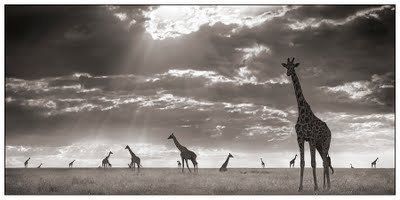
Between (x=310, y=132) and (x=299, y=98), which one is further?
(x=299, y=98)

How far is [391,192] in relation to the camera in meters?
15.6

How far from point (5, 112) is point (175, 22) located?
670cm

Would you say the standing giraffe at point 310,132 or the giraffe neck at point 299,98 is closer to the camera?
the standing giraffe at point 310,132

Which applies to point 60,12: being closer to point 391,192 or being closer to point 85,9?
point 85,9

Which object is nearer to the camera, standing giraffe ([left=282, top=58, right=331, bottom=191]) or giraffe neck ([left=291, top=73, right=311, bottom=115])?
standing giraffe ([left=282, top=58, right=331, bottom=191])

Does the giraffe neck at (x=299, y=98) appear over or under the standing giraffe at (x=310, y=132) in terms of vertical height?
over

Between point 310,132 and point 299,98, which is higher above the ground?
point 299,98

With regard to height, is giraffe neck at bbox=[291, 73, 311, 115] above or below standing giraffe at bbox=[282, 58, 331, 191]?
above
